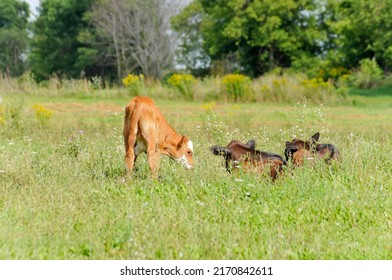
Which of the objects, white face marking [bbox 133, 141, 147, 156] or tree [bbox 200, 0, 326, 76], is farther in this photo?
tree [bbox 200, 0, 326, 76]

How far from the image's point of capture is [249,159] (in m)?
7.46

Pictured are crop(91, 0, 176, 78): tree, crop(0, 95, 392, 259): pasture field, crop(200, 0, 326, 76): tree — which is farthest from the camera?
crop(91, 0, 176, 78): tree

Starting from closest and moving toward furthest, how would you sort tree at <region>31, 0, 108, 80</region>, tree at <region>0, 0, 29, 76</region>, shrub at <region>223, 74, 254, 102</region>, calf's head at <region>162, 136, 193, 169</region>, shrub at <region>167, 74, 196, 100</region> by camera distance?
calf's head at <region>162, 136, 193, 169</region>
shrub at <region>223, 74, 254, 102</region>
shrub at <region>167, 74, 196, 100</region>
tree at <region>31, 0, 108, 80</region>
tree at <region>0, 0, 29, 76</region>

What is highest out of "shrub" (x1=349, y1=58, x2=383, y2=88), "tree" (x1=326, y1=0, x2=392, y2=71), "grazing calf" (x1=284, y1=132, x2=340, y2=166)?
"tree" (x1=326, y1=0, x2=392, y2=71)

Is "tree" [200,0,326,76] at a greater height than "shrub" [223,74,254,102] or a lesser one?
greater

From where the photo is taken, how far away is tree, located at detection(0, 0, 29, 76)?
63644 millimetres

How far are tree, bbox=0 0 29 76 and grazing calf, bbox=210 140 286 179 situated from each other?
54.5 metres

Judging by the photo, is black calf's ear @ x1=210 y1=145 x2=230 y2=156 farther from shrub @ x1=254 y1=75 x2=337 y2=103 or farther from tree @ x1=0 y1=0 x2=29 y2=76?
tree @ x1=0 y1=0 x2=29 y2=76

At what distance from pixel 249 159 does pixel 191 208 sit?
1462mm

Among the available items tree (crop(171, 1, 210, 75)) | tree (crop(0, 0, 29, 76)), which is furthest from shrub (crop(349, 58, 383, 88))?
tree (crop(0, 0, 29, 76))

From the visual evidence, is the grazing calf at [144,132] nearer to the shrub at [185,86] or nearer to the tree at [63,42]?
the shrub at [185,86]

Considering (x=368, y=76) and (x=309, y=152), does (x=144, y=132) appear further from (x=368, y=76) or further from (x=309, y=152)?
(x=368, y=76)

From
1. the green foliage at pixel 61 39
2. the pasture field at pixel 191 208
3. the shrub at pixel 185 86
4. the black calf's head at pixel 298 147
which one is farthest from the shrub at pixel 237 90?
the green foliage at pixel 61 39
